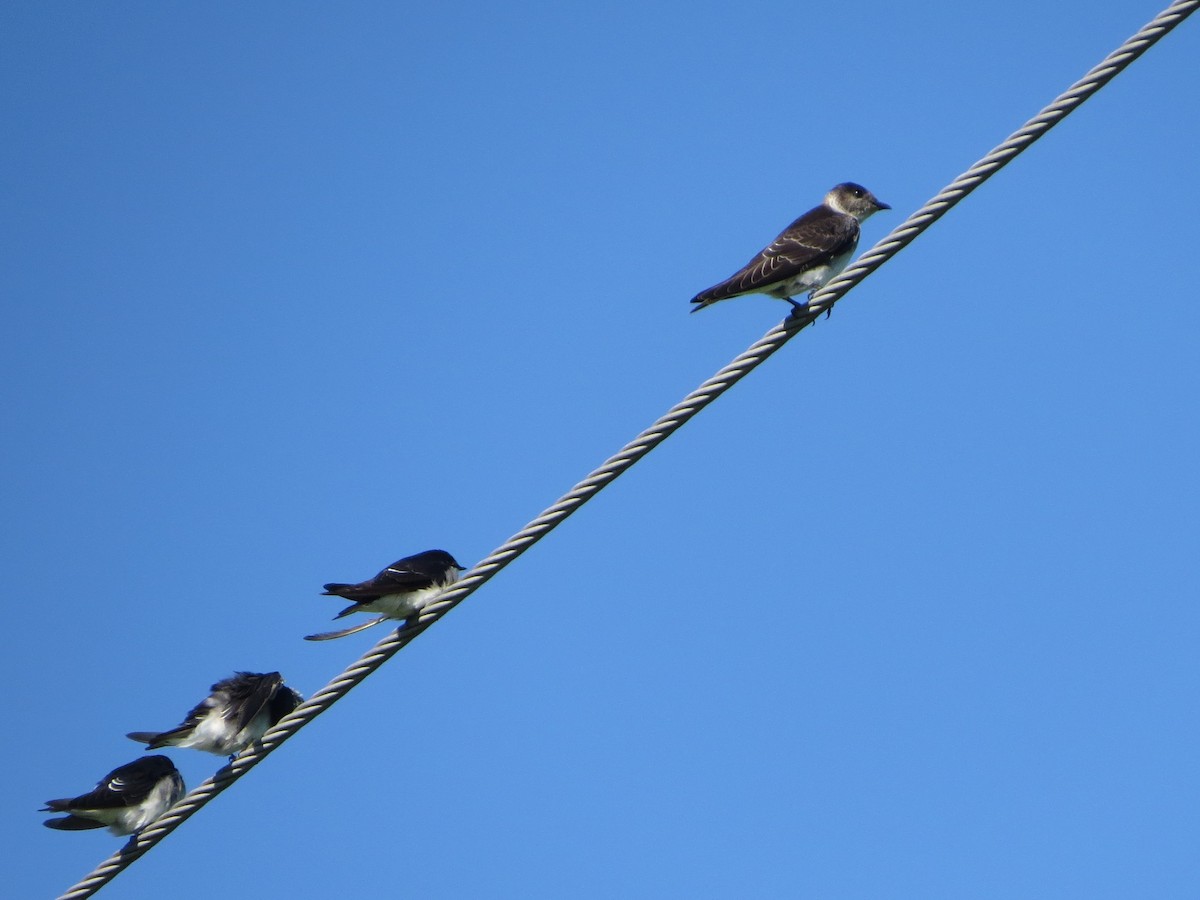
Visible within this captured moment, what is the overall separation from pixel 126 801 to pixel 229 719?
849 mm

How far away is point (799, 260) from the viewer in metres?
9.20

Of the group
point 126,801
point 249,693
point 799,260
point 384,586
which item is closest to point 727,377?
point 384,586

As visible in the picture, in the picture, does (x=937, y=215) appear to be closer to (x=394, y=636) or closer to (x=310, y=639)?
(x=394, y=636)

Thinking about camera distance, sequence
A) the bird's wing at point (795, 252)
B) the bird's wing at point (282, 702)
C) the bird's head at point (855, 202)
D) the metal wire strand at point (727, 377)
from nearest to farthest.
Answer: the metal wire strand at point (727, 377) < the bird's wing at point (795, 252) < the bird's wing at point (282, 702) < the bird's head at point (855, 202)

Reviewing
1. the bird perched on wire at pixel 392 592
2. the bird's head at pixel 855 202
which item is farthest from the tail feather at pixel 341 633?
the bird's head at pixel 855 202

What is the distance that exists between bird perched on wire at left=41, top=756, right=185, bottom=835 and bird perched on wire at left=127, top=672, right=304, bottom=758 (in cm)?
32

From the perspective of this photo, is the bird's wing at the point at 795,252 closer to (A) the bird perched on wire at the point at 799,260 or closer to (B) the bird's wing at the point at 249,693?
(A) the bird perched on wire at the point at 799,260

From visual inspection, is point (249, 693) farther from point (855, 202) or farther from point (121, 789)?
point (855, 202)

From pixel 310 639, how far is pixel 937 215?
377 cm

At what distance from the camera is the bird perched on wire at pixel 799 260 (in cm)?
890

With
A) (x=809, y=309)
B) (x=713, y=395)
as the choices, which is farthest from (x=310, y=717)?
(x=809, y=309)

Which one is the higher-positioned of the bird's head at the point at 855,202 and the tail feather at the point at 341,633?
the bird's head at the point at 855,202

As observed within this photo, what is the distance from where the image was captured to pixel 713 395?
20.0 ft

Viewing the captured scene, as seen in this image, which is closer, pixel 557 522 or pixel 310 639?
pixel 557 522
